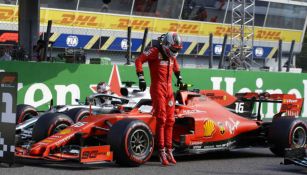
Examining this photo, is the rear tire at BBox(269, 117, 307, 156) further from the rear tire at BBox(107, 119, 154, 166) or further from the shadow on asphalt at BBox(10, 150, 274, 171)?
the rear tire at BBox(107, 119, 154, 166)

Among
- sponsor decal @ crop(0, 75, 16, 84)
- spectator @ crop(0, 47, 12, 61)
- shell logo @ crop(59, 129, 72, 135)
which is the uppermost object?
spectator @ crop(0, 47, 12, 61)

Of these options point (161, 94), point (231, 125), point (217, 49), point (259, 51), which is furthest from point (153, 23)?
point (161, 94)

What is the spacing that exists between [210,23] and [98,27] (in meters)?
7.40

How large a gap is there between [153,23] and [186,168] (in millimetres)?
25264

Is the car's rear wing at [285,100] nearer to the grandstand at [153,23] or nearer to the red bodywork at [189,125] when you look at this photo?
the red bodywork at [189,125]

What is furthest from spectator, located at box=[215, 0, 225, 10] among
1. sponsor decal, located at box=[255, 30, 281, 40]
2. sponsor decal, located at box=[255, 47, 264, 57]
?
sponsor decal, located at box=[255, 47, 264, 57]

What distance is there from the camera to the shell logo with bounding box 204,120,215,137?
976cm

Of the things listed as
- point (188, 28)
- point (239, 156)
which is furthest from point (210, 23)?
point (239, 156)

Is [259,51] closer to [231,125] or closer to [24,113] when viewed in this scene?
[24,113]

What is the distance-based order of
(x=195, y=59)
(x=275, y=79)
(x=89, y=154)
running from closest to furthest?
(x=89, y=154) → (x=275, y=79) → (x=195, y=59)

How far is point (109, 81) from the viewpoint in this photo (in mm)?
15523

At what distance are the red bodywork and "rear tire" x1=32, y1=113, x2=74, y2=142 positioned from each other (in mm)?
550

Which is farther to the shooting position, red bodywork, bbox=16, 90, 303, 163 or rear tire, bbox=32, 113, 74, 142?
rear tire, bbox=32, 113, 74, 142

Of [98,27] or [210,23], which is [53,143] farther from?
[210,23]
